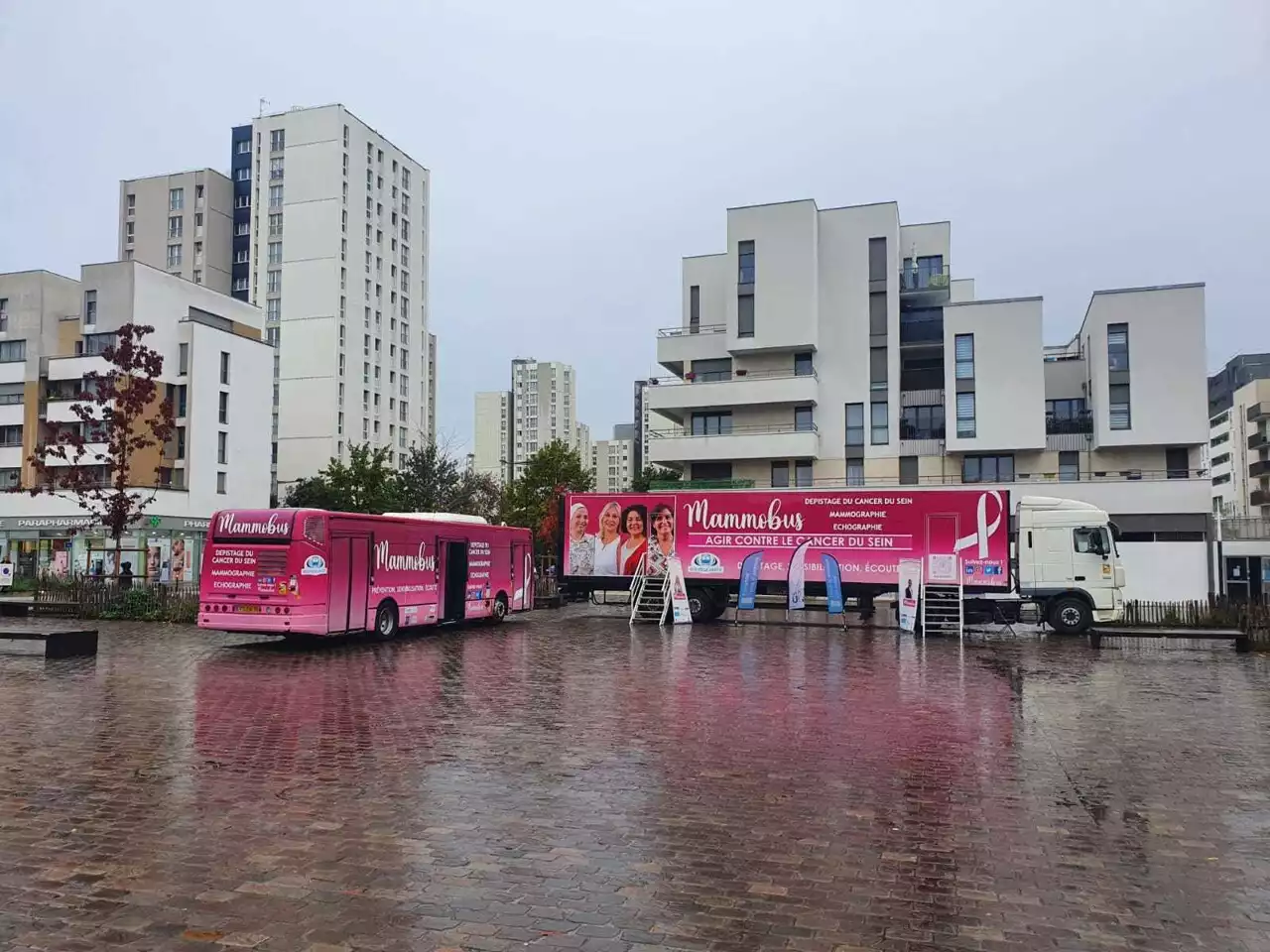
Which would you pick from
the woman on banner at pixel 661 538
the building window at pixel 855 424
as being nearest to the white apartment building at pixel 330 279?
the building window at pixel 855 424

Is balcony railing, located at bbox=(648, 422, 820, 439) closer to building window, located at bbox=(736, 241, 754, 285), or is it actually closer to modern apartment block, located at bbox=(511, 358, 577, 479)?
building window, located at bbox=(736, 241, 754, 285)

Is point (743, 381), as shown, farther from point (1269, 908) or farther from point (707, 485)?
point (1269, 908)

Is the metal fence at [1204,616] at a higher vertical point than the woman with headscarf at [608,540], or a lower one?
lower

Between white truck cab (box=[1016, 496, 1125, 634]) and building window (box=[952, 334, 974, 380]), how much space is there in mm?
26955

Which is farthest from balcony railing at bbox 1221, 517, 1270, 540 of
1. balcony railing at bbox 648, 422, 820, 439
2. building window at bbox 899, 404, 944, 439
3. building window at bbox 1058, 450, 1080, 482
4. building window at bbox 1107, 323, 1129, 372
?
balcony railing at bbox 648, 422, 820, 439

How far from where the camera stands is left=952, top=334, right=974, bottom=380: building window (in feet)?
162

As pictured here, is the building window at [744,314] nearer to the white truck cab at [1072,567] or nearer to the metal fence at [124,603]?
the white truck cab at [1072,567]

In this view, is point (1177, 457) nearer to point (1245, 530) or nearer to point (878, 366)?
point (1245, 530)

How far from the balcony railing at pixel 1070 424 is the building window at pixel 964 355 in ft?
16.5

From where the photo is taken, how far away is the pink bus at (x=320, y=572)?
57.0 ft

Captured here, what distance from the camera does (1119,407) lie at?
156 ft

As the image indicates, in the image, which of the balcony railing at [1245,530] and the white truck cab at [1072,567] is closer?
the white truck cab at [1072,567]

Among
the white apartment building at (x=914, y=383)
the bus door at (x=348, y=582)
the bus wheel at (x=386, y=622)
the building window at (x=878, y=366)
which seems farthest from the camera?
the building window at (x=878, y=366)

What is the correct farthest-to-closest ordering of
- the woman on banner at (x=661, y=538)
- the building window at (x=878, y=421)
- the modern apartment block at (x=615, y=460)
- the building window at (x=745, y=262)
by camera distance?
the modern apartment block at (x=615, y=460) < the building window at (x=745, y=262) < the building window at (x=878, y=421) < the woman on banner at (x=661, y=538)
